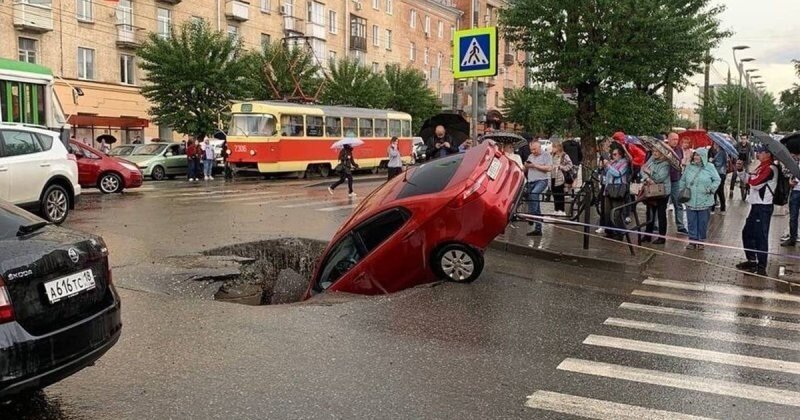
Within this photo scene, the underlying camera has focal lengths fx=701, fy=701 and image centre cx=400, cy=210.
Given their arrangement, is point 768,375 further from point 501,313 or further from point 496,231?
point 496,231

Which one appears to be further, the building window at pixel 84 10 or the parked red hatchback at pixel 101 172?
the building window at pixel 84 10

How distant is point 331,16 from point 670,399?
167ft

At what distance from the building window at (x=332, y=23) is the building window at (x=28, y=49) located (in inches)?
935

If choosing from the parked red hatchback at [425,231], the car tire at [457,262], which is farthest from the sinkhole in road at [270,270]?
the car tire at [457,262]

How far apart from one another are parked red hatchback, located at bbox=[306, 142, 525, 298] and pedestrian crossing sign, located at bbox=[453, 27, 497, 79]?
4.72m

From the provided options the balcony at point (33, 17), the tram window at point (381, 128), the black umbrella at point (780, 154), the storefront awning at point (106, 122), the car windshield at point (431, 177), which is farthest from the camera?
the tram window at point (381, 128)

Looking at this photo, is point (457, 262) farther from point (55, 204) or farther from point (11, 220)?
point (55, 204)

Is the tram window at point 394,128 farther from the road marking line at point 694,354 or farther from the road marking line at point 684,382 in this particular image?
the road marking line at point 684,382

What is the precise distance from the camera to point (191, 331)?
6.15m

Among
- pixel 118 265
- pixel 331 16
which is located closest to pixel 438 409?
pixel 118 265

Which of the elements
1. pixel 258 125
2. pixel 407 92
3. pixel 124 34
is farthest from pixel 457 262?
pixel 407 92

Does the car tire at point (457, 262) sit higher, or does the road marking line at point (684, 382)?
the car tire at point (457, 262)

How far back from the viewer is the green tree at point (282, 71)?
3462 centimetres

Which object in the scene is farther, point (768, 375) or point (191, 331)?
point (191, 331)
